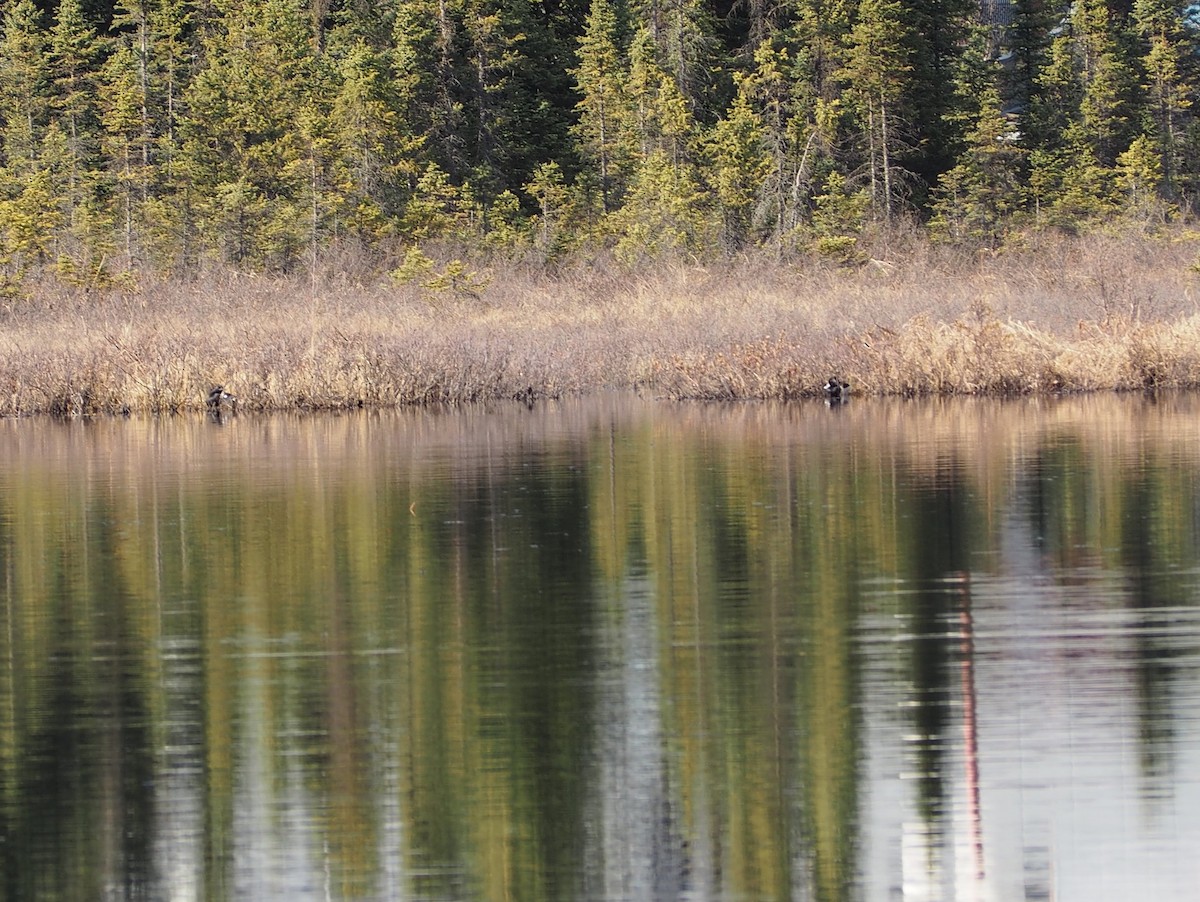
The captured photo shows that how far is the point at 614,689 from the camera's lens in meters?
9.84

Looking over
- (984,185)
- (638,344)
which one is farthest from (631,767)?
(984,185)

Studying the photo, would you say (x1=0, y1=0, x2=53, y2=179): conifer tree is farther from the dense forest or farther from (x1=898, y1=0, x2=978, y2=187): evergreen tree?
(x1=898, y1=0, x2=978, y2=187): evergreen tree

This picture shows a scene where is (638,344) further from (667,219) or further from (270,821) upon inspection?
(270,821)

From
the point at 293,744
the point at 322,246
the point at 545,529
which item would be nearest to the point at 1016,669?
the point at 293,744

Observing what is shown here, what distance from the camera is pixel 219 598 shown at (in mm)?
13125

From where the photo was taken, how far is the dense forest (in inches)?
2156

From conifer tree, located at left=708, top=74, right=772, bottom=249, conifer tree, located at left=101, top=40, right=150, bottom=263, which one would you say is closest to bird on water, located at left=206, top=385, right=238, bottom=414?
conifer tree, located at left=708, top=74, right=772, bottom=249

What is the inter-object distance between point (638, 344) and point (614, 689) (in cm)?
2457

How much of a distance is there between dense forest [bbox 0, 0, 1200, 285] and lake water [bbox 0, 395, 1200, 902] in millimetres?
34511

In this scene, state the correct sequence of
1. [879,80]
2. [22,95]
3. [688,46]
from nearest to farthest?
[879,80]
[688,46]
[22,95]

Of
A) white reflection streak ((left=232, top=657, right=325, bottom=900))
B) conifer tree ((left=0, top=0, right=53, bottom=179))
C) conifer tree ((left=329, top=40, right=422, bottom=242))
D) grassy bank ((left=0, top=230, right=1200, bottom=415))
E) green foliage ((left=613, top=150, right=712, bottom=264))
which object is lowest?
white reflection streak ((left=232, top=657, right=325, bottom=900))

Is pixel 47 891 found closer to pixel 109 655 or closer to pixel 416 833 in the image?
pixel 416 833

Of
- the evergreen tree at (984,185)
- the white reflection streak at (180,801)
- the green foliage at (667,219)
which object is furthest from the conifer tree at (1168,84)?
the white reflection streak at (180,801)

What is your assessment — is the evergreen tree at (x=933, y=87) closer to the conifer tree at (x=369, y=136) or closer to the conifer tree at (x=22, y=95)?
the conifer tree at (x=369, y=136)
